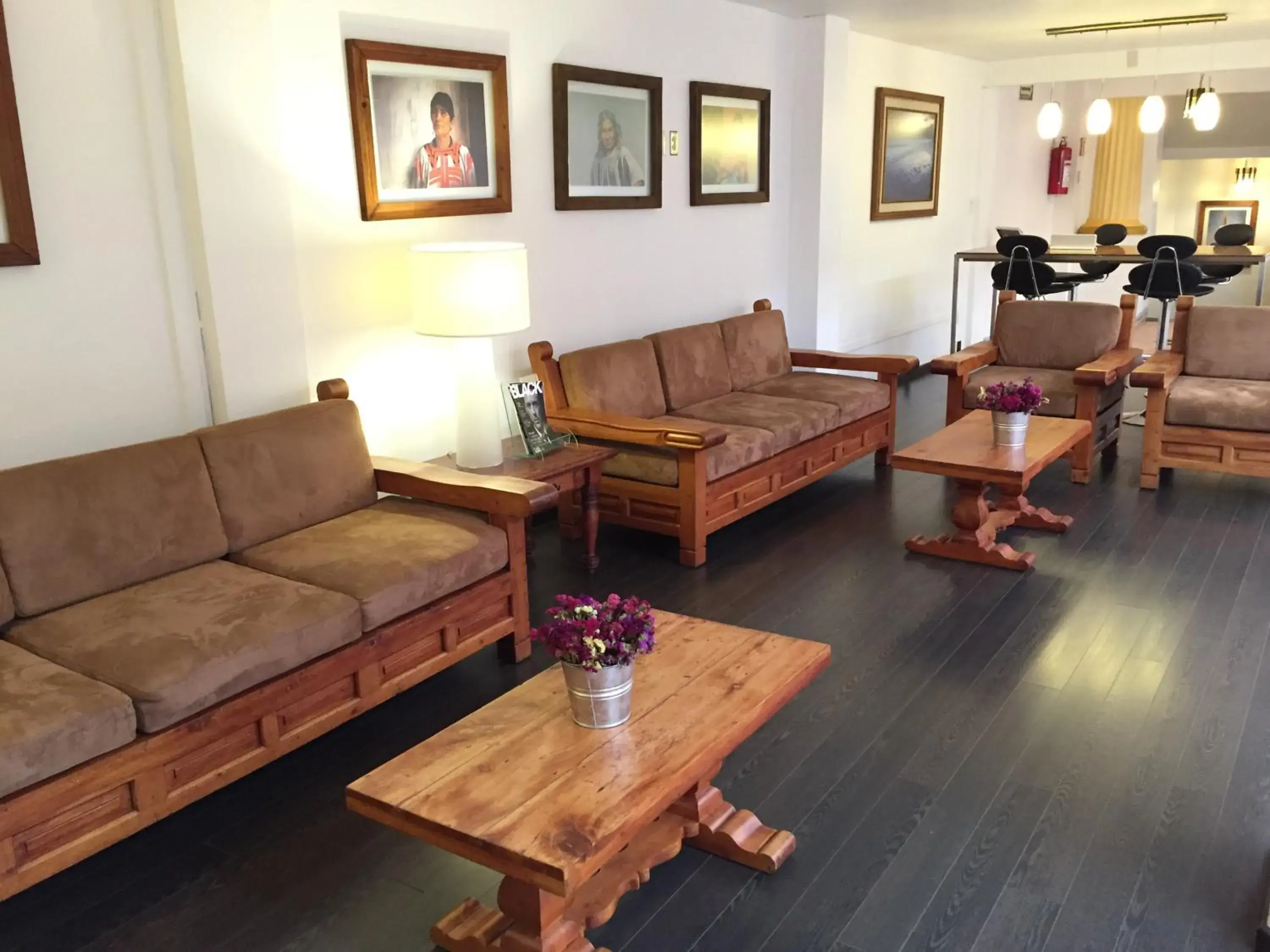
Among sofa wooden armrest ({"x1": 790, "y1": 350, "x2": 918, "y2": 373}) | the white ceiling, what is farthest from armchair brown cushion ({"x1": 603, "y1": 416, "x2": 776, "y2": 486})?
the white ceiling

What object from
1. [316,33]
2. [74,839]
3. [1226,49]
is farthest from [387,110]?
[1226,49]

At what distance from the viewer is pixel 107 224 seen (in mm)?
3047

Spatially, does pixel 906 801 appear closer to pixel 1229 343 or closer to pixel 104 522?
pixel 104 522

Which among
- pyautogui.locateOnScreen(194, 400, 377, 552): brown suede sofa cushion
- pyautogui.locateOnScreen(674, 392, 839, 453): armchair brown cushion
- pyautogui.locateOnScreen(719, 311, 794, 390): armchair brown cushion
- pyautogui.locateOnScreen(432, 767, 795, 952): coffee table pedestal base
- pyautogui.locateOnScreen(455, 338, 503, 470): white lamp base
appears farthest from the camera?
pyautogui.locateOnScreen(719, 311, 794, 390): armchair brown cushion

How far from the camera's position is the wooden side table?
3.70m

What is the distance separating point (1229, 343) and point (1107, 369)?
703 millimetres

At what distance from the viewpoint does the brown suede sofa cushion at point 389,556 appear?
111 inches

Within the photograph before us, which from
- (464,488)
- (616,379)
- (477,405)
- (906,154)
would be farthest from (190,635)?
(906,154)

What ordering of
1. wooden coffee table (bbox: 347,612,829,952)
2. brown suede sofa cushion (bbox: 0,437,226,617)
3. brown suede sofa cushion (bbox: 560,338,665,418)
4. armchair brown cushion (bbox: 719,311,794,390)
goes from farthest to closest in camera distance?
1. armchair brown cushion (bbox: 719,311,794,390)
2. brown suede sofa cushion (bbox: 560,338,665,418)
3. brown suede sofa cushion (bbox: 0,437,226,617)
4. wooden coffee table (bbox: 347,612,829,952)

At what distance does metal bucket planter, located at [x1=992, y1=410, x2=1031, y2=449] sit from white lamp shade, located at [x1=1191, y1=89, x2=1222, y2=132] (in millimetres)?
3437

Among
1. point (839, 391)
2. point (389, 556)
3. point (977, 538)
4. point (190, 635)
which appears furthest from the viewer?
point (839, 391)

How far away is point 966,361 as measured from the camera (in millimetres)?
5402

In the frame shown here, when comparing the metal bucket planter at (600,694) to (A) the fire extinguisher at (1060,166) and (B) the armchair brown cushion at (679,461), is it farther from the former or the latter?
(A) the fire extinguisher at (1060,166)

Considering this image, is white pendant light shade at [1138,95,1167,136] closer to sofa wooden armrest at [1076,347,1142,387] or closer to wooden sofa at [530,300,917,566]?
sofa wooden armrest at [1076,347,1142,387]
